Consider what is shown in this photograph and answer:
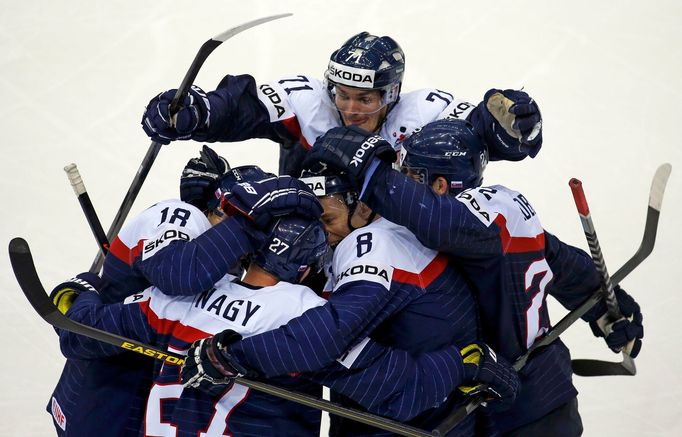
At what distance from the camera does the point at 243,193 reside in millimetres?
3059

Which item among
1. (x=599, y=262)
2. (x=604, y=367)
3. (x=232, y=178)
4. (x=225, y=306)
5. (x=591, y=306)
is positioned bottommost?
(x=604, y=367)

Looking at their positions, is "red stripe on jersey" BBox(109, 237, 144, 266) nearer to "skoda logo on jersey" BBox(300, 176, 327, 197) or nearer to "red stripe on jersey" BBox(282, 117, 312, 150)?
"skoda logo on jersey" BBox(300, 176, 327, 197)

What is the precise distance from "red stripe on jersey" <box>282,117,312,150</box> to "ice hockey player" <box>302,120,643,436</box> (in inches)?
24.9

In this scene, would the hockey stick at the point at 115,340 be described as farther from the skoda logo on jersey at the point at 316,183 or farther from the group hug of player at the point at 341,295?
the skoda logo on jersey at the point at 316,183

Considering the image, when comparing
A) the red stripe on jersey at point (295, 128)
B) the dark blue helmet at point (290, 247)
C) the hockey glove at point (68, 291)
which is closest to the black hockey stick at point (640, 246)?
the dark blue helmet at point (290, 247)

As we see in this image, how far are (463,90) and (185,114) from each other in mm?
2720

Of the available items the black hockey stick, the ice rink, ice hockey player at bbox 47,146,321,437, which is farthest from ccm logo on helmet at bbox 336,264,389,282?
the ice rink

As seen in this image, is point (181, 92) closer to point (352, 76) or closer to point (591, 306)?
point (352, 76)

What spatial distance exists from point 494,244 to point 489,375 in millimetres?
354

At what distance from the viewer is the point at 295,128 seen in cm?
412

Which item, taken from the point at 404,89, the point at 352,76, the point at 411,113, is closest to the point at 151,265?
the point at 352,76

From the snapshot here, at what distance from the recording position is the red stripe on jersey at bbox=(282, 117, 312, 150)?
4105 mm

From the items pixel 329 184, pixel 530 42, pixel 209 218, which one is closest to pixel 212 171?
pixel 209 218

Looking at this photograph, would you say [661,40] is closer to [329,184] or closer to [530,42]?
[530,42]
